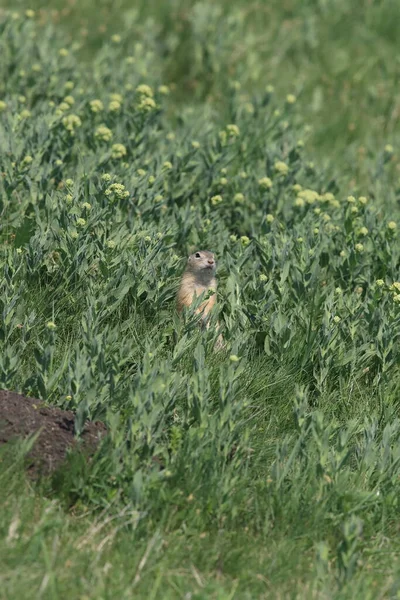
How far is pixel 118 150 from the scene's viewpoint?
8242 mm

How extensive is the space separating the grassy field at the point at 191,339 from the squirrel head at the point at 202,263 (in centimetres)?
15

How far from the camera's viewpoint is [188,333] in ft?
21.1

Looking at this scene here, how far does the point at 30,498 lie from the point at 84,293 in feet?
6.61

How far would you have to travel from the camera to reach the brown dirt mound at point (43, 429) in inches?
206

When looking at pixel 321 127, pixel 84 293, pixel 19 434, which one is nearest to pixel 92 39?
pixel 321 127

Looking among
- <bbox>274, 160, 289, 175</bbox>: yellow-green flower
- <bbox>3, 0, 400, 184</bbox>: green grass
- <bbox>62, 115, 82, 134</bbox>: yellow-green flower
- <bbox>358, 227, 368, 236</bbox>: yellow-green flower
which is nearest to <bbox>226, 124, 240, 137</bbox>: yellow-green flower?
<bbox>274, 160, 289, 175</bbox>: yellow-green flower

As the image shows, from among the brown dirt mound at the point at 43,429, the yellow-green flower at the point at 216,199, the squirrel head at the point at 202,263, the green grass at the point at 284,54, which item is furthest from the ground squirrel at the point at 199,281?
the green grass at the point at 284,54

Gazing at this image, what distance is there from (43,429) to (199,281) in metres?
2.04

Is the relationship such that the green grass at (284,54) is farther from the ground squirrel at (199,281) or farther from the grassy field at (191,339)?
the ground squirrel at (199,281)

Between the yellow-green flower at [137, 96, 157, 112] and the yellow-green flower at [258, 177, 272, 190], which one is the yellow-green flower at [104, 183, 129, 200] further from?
the yellow-green flower at [137, 96, 157, 112]

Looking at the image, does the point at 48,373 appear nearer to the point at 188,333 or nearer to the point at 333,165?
the point at 188,333

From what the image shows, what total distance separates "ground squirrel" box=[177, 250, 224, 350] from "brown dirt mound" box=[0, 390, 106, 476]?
1526 millimetres

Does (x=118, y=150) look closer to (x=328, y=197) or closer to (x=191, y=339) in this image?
(x=328, y=197)

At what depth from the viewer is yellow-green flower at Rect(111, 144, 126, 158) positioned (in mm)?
8188
